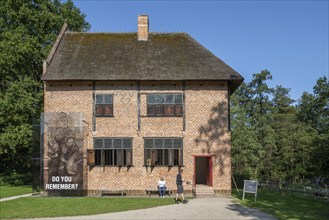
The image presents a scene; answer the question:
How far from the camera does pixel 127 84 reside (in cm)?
2541

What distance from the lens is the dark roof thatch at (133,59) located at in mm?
25219

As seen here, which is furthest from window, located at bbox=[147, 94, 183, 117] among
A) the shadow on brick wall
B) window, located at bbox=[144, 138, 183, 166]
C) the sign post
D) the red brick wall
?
the sign post

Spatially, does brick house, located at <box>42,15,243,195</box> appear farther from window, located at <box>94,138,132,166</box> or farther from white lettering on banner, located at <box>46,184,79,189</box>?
white lettering on banner, located at <box>46,184,79,189</box>

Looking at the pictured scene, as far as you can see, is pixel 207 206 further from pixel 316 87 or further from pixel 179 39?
pixel 316 87

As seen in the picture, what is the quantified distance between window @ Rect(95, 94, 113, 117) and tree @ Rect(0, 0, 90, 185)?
899 centimetres

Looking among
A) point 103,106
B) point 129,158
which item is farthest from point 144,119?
point 103,106

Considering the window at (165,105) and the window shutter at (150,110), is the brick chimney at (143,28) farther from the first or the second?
the window shutter at (150,110)

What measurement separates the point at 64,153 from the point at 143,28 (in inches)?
436

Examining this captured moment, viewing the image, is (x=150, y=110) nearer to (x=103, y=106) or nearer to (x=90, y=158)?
(x=103, y=106)

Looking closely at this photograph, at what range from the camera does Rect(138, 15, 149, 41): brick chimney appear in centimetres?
2897

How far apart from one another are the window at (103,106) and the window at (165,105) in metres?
2.41

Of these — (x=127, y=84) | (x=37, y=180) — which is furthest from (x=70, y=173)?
(x=127, y=84)

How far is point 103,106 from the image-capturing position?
82.7 ft

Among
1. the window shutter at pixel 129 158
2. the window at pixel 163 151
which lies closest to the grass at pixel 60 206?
the window at pixel 163 151
